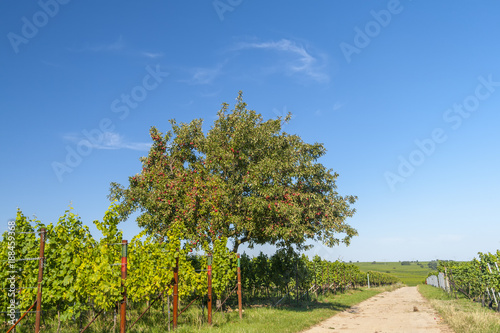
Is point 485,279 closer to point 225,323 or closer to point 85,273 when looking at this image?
point 225,323

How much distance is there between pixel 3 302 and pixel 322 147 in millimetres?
17234

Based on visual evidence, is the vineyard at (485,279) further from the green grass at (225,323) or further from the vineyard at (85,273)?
the vineyard at (85,273)

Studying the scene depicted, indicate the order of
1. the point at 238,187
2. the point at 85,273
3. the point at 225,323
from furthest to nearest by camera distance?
the point at 238,187, the point at 225,323, the point at 85,273

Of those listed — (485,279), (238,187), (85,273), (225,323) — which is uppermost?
(238,187)

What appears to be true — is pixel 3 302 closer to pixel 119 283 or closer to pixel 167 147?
pixel 119 283

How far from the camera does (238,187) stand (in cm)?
1889

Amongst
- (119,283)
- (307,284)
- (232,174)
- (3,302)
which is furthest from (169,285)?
(307,284)

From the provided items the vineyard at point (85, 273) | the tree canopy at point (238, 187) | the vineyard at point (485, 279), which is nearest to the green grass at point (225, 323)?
the vineyard at point (85, 273)

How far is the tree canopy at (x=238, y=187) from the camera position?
1814 cm

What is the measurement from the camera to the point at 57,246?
34.3 feet

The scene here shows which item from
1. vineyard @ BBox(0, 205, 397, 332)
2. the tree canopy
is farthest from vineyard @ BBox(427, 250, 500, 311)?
vineyard @ BBox(0, 205, 397, 332)

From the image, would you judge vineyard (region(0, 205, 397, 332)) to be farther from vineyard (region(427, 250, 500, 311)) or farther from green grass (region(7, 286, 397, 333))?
vineyard (region(427, 250, 500, 311))

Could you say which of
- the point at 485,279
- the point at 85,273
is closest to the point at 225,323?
the point at 85,273

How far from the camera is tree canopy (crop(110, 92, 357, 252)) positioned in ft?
59.5
